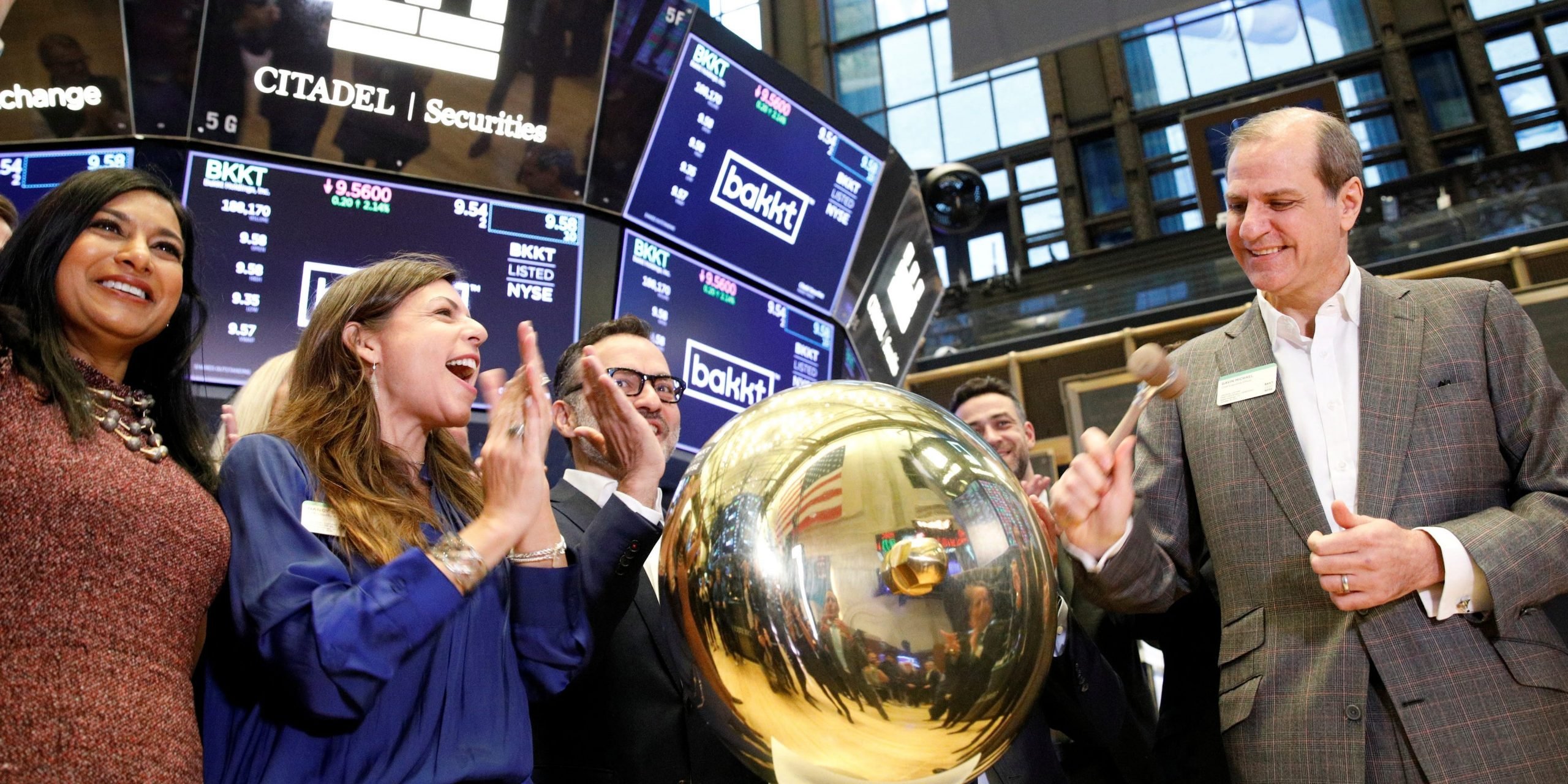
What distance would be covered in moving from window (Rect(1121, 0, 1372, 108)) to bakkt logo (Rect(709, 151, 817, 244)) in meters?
12.4

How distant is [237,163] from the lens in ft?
11.4

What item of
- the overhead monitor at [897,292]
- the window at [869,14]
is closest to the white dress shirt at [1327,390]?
the overhead monitor at [897,292]

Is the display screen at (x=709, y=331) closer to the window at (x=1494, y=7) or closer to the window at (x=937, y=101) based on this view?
the window at (x=937, y=101)

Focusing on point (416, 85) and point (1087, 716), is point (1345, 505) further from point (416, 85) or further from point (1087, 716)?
point (416, 85)

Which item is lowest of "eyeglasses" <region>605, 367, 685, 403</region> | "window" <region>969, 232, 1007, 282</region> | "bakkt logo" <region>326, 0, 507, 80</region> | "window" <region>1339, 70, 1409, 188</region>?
Answer: "eyeglasses" <region>605, 367, 685, 403</region>

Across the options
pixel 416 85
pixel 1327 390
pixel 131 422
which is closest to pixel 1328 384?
pixel 1327 390

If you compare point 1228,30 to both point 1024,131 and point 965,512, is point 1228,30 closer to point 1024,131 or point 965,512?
point 1024,131

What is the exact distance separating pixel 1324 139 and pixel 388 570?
65.2 inches

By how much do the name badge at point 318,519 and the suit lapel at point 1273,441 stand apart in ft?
4.59

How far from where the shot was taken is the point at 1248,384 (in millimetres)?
1853

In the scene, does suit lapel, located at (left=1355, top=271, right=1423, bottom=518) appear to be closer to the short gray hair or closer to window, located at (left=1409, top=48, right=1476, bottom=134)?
the short gray hair

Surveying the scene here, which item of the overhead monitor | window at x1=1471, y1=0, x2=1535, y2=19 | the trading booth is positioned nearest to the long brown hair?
the trading booth

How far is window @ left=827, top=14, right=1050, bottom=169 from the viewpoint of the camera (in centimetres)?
1625

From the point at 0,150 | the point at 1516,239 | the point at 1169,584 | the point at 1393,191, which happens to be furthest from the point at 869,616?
the point at 1393,191
